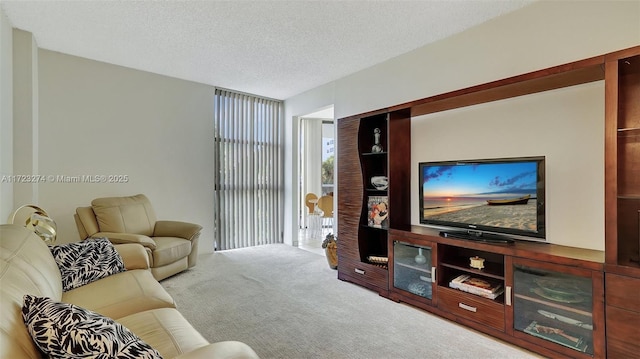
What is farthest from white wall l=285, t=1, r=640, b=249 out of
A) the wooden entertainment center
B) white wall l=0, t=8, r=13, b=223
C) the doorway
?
white wall l=0, t=8, r=13, b=223

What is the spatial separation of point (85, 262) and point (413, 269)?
2623 millimetres

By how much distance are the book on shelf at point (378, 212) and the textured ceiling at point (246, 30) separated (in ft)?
5.42

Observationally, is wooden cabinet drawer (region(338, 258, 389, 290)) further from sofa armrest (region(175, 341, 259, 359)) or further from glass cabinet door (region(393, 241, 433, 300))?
sofa armrest (region(175, 341, 259, 359))

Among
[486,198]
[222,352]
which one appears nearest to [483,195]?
[486,198]

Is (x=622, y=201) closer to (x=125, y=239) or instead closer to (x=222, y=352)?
(x=222, y=352)

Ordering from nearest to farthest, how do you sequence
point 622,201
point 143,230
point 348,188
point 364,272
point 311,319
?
point 622,201 → point 311,319 → point 364,272 → point 348,188 → point 143,230

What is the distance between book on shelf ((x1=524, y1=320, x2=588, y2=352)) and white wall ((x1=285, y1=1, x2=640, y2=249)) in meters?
0.66

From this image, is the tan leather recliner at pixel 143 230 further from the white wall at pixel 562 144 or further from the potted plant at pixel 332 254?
the white wall at pixel 562 144

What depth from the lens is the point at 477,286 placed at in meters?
2.40

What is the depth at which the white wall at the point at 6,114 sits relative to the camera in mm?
2672

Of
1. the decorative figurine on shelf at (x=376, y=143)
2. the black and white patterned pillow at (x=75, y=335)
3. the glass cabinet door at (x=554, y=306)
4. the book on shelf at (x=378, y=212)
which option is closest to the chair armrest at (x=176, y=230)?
the book on shelf at (x=378, y=212)

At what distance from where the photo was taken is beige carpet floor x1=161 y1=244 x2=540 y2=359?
208cm

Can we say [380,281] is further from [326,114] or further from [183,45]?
[326,114]

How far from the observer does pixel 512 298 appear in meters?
2.16
